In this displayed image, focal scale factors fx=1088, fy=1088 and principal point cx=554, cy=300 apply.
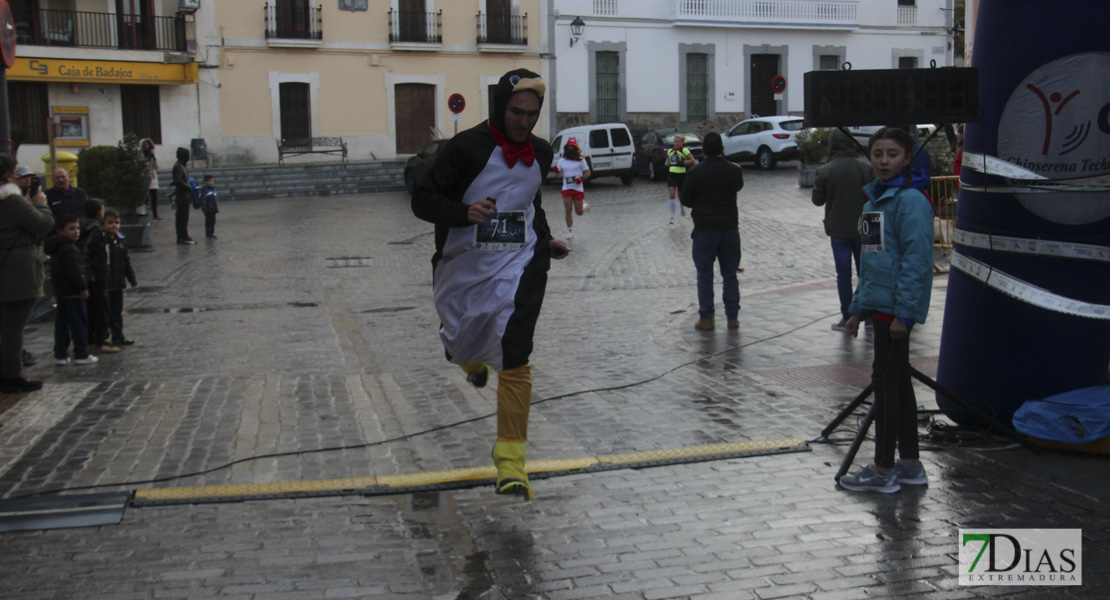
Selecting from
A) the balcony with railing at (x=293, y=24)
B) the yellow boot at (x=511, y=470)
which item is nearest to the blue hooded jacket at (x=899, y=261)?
the yellow boot at (x=511, y=470)

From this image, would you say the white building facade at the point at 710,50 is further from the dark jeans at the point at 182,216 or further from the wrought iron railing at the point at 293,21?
the dark jeans at the point at 182,216

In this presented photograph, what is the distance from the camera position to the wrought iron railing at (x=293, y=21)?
35.4 m

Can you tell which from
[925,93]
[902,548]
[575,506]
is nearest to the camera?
[902,548]

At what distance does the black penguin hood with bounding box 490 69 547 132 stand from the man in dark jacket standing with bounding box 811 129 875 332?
5144 mm

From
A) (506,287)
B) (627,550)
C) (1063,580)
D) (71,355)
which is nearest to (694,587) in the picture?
(627,550)

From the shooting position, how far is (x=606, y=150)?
29359 millimetres

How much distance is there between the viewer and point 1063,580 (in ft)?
13.0

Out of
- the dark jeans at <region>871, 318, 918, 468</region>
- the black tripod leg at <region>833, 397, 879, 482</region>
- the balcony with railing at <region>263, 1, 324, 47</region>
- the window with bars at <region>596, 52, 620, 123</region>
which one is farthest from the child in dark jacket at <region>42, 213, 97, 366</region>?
the window with bars at <region>596, 52, 620, 123</region>

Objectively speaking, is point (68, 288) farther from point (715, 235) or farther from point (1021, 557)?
point (1021, 557)

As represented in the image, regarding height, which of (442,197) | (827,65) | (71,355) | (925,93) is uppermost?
(827,65)

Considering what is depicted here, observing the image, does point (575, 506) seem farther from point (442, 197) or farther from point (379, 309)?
point (379, 309)

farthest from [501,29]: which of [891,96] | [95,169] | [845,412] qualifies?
[845,412]

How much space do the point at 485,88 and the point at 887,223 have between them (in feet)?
113

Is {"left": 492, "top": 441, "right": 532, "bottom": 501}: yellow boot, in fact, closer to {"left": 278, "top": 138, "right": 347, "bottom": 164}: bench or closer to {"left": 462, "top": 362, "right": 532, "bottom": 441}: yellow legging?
{"left": 462, "top": 362, "right": 532, "bottom": 441}: yellow legging
